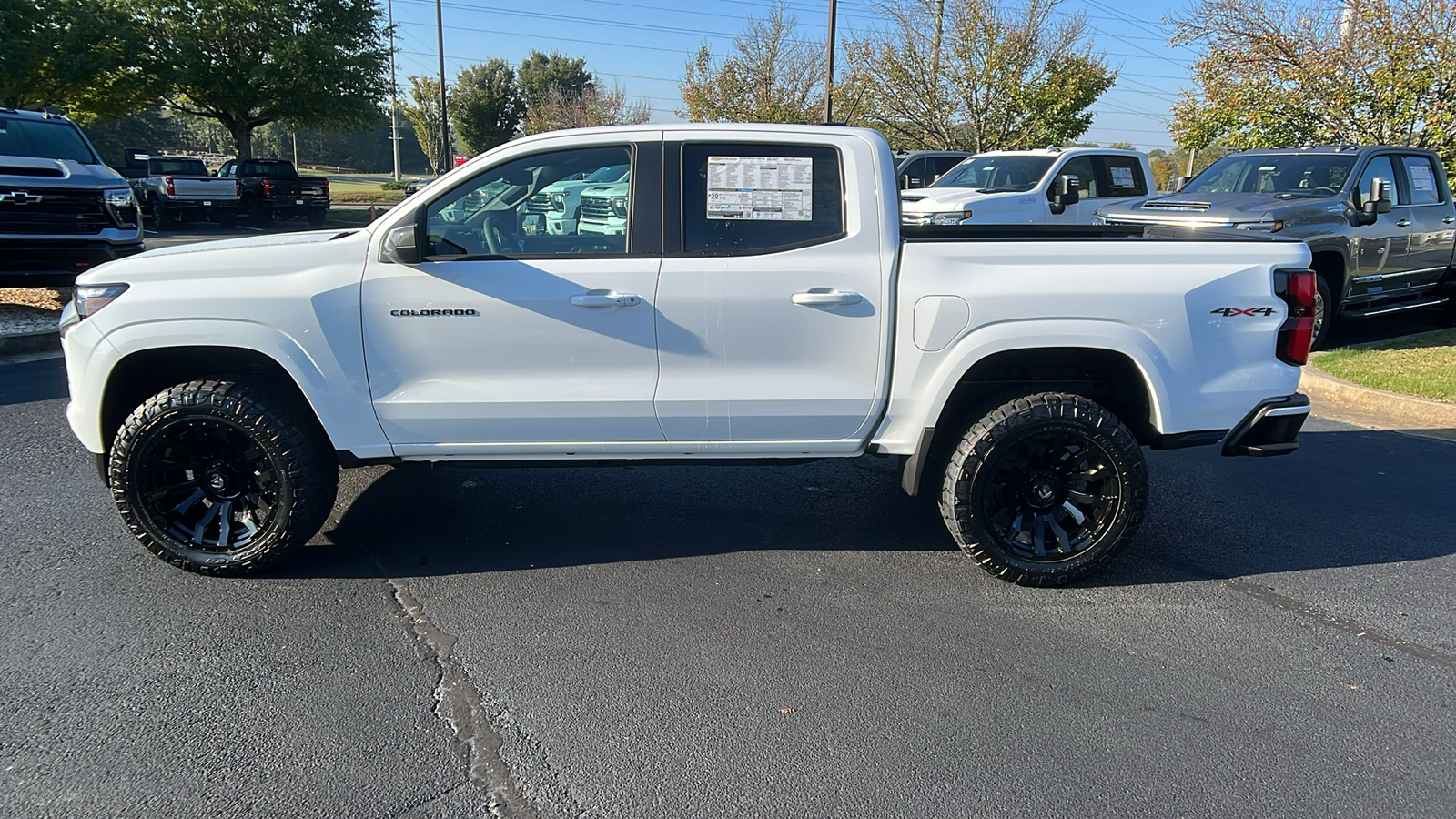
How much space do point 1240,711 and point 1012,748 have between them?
0.85 meters

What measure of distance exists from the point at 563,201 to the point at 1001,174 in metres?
10.0

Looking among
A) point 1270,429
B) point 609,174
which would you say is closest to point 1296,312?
point 1270,429

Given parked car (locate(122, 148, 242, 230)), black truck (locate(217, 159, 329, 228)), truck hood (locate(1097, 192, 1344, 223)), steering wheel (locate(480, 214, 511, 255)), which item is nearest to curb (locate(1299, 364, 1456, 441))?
truck hood (locate(1097, 192, 1344, 223))

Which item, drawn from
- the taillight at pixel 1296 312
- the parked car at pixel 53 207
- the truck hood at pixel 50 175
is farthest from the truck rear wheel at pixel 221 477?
the truck hood at pixel 50 175

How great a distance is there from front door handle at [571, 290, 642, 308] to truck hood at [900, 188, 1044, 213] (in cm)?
806

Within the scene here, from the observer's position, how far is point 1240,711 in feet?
10.3

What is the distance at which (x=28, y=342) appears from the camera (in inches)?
328

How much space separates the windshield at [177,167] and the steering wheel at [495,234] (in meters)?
23.3

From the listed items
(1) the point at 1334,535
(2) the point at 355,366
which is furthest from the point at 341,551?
(1) the point at 1334,535

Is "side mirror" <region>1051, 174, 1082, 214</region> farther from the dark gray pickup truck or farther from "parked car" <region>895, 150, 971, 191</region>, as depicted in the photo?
"parked car" <region>895, 150, 971, 191</region>

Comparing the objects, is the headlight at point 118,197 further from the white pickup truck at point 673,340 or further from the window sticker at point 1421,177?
the window sticker at point 1421,177

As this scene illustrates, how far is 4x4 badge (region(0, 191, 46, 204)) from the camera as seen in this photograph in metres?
8.66

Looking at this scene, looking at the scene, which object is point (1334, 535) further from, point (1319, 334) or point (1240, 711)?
point (1319, 334)

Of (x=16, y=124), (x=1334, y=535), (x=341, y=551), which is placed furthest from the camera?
(x=16, y=124)
